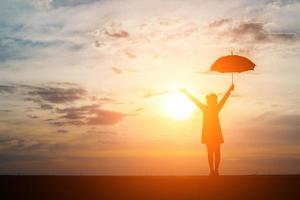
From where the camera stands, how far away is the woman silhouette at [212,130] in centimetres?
1531

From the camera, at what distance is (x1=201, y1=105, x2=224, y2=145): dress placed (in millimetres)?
15312

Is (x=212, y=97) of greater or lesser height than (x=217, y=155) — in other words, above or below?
above

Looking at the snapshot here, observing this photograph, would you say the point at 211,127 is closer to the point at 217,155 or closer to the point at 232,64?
the point at 217,155

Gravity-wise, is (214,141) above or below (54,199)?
above

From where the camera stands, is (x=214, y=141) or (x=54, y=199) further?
(x=214, y=141)

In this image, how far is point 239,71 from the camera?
15562 mm

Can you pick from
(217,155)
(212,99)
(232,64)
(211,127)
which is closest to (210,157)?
(217,155)

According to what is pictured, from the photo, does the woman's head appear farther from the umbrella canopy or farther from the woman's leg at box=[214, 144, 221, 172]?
the woman's leg at box=[214, 144, 221, 172]

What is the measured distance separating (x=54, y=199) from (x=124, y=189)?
252 centimetres

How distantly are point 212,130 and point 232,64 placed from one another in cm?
214

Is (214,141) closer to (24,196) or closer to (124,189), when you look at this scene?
(124,189)

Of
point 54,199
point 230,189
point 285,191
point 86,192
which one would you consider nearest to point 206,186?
point 230,189

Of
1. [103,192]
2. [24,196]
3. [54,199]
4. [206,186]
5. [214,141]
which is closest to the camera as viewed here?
[54,199]

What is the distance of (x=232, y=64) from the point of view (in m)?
15.3
